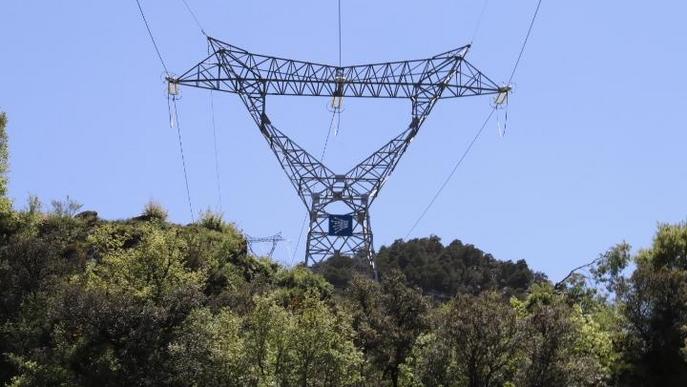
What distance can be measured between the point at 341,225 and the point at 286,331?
47.2 feet

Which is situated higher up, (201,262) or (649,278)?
(201,262)

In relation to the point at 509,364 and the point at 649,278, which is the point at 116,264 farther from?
the point at 649,278

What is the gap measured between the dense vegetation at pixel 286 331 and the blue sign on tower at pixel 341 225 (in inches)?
181

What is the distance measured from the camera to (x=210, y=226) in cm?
6178

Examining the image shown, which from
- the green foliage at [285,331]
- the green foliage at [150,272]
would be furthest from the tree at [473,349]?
the green foliage at [150,272]

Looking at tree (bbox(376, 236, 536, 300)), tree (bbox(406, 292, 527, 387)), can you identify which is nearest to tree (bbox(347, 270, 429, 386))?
tree (bbox(406, 292, 527, 387))

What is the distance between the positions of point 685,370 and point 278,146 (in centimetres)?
2086

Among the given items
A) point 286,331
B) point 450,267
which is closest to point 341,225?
point 286,331

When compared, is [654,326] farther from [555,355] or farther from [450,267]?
[450,267]

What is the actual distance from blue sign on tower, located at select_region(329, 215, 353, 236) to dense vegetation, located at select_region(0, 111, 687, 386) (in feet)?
15.1

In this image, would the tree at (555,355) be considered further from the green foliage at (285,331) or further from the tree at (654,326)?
the tree at (654,326)

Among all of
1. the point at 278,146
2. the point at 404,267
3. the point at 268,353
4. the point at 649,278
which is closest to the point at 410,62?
the point at 278,146

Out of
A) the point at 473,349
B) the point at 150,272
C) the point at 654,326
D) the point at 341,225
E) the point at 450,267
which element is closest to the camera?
the point at 473,349

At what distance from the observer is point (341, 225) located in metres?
50.8
